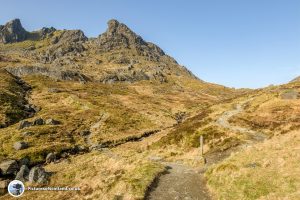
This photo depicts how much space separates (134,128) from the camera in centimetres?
8019

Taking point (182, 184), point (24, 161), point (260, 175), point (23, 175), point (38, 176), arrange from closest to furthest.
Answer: point (260, 175), point (182, 184), point (38, 176), point (23, 175), point (24, 161)

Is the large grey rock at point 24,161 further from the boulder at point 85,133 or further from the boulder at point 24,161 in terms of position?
the boulder at point 85,133

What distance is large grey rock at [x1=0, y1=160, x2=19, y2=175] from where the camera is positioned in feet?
141

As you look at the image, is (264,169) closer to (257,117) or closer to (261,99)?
(257,117)

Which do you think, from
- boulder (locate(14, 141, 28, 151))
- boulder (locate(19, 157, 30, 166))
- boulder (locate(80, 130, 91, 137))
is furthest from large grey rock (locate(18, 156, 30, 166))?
boulder (locate(80, 130, 91, 137))

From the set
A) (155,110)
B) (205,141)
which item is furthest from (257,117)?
(155,110)

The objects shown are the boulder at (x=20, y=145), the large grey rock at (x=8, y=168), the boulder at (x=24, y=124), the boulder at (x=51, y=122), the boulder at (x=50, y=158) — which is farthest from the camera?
the boulder at (x=51, y=122)

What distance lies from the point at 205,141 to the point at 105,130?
34.2m

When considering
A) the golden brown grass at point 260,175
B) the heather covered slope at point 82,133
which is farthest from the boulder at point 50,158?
the golden brown grass at point 260,175

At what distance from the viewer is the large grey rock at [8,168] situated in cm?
4297

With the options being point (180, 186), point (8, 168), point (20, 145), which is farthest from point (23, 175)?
point (180, 186)

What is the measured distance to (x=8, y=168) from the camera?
143 feet

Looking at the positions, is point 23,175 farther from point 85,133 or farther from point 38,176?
point 85,133

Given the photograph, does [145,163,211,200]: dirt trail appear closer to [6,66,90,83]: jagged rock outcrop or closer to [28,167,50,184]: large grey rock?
[28,167,50,184]: large grey rock
